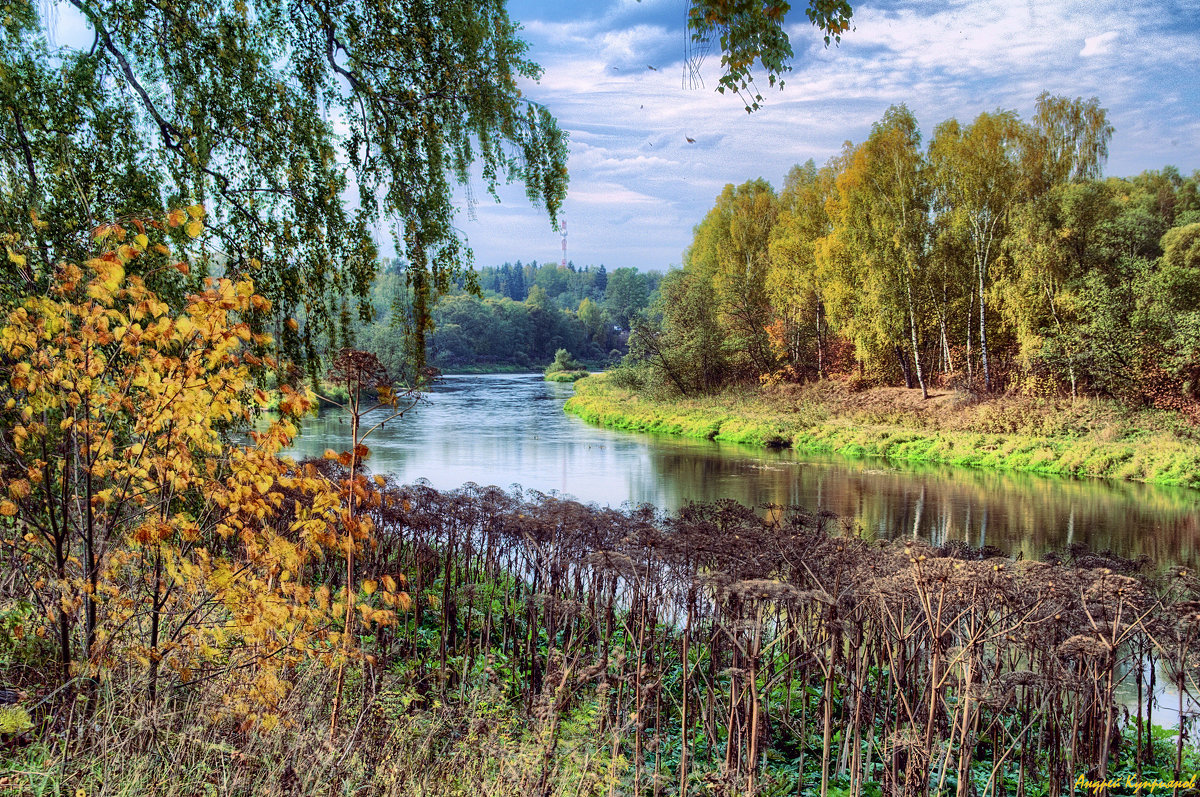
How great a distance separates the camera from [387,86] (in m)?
5.46

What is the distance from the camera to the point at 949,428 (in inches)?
884

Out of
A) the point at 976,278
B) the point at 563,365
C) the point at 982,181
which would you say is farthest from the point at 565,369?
the point at 982,181

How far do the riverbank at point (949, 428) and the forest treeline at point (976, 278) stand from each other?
1.26m

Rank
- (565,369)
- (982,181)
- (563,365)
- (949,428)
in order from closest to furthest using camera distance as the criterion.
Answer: (949,428), (982,181), (565,369), (563,365)

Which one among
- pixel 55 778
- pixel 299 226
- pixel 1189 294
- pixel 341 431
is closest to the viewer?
pixel 55 778

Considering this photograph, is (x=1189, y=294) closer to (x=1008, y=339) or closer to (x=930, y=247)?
(x=1008, y=339)

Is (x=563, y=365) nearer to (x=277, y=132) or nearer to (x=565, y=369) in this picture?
(x=565, y=369)

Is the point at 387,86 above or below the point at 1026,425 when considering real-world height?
above

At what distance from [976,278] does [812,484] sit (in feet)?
40.7

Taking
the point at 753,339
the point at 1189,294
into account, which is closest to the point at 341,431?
the point at 753,339

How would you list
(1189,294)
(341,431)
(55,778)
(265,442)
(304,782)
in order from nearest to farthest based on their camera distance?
1. (55,778)
2. (304,782)
3. (265,442)
4. (1189,294)
5. (341,431)

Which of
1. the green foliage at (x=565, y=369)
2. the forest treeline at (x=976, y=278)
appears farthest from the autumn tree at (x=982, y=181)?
the green foliage at (x=565, y=369)

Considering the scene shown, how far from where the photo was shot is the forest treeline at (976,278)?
68.7 ft

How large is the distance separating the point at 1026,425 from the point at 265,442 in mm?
22054
